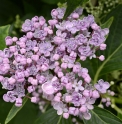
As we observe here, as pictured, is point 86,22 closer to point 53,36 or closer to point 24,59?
point 53,36

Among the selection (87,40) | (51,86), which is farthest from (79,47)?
(51,86)

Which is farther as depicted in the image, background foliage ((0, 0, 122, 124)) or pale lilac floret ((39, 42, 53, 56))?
background foliage ((0, 0, 122, 124))

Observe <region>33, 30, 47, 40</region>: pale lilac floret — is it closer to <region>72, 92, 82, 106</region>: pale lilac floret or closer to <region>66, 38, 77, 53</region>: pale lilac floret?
<region>66, 38, 77, 53</region>: pale lilac floret

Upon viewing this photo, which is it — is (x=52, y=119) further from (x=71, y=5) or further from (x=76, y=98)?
(x=71, y=5)

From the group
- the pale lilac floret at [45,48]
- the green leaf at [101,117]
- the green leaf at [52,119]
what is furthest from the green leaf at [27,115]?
the pale lilac floret at [45,48]

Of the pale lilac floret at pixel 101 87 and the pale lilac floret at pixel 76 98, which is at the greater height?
the pale lilac floret at pixel 101 87

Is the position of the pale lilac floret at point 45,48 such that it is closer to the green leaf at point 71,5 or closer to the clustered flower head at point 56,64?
the clustered flower head at point 56,64

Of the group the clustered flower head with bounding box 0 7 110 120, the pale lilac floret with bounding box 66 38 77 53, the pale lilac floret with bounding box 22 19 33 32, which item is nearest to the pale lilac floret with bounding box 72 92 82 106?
the clustered flower head with bounding box 0 7 110 120

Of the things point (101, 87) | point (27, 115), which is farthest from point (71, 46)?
point (27, 115)
